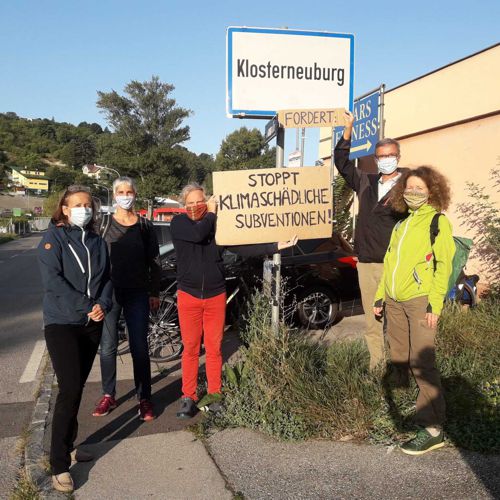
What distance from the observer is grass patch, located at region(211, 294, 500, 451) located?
370 centimetres

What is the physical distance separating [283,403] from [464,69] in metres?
7.02

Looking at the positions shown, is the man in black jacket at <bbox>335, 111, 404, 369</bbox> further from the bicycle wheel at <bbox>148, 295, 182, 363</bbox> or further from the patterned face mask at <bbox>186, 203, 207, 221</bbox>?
the bicycle wheel at <bbox>148, 295, 182, 363</bbox>

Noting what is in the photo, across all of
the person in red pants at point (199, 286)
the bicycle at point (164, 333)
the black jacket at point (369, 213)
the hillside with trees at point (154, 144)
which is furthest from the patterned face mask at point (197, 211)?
the hillside with trees at point (154, 144)

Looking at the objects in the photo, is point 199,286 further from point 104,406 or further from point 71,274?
point 104,406

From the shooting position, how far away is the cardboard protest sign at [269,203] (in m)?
4.04

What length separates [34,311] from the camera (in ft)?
31.5

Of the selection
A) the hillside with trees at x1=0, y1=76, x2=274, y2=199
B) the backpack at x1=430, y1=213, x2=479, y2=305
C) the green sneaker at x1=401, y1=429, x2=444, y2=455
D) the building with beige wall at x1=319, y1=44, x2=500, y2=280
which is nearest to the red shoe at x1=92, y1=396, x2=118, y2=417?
the green sneaker at x1=401, y1=429, x2=444, y2=455

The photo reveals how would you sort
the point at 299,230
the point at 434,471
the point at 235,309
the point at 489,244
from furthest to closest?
the point at 489,244 → the point at 235,309 → the point at 299,230 → the point at 434,471

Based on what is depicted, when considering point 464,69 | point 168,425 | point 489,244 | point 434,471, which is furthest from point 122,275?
point 464,69

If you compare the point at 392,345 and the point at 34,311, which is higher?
the point at 392,345

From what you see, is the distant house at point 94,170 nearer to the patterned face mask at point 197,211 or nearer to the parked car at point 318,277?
the parked car at point 318,277

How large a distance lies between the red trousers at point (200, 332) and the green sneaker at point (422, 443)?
1526 millimetres

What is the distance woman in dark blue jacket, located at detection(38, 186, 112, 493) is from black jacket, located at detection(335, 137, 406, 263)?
2069 mm

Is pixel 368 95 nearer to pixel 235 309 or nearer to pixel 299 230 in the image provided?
pixel 235 309
